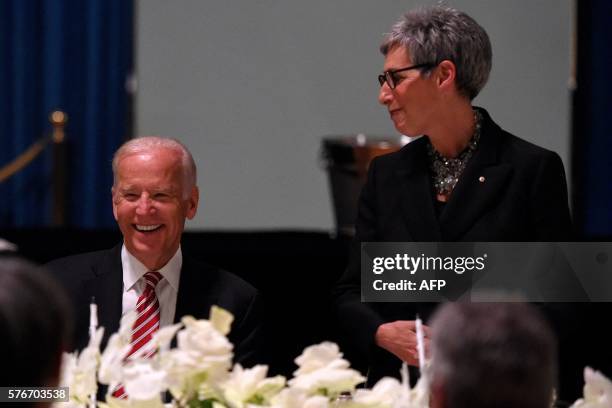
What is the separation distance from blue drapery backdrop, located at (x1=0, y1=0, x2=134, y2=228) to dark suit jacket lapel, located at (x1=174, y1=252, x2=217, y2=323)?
4.15 m

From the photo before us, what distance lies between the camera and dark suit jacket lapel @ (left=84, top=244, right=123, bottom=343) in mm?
2316

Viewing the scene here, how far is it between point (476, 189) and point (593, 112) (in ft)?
14.1

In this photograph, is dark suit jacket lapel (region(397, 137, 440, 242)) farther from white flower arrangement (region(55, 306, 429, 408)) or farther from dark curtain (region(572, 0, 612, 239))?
dark curtain (region(572, 0, 612, 239))

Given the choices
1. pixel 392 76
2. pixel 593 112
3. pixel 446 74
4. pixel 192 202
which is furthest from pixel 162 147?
pixel 593 112

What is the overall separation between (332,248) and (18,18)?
11.1 ft

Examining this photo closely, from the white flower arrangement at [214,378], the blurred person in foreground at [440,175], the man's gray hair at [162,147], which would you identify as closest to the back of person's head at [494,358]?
the white flower arrangement at [214,378]

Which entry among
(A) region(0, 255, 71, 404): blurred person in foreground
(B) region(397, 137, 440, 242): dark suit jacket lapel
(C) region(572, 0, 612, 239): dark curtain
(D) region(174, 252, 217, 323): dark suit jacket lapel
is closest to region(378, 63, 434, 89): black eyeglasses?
(B) region(397, 137, 440, 242): dark suit jacket lapel

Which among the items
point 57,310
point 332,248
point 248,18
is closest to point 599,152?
point 248,18

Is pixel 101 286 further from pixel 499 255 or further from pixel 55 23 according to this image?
pixel 55 23

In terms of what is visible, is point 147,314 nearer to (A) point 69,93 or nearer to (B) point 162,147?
(B) point 162,147

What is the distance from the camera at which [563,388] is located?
281 cm

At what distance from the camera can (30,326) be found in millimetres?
941

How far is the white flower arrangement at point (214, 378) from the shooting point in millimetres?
1325

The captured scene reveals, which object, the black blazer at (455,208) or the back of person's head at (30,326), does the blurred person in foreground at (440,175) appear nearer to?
the black blazer at (455,208)
